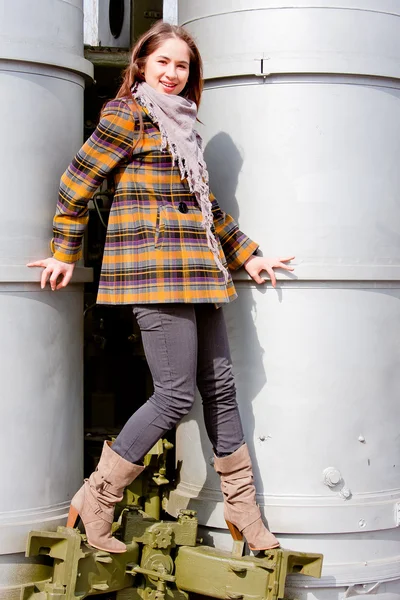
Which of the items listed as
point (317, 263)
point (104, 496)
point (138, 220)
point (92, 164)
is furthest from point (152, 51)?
point (104, 496)

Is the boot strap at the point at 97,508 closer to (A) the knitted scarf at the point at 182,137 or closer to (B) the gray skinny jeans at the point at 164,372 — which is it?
(B) the gray skinny jeans at the point at 164,372

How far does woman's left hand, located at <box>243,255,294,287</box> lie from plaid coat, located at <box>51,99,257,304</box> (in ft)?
0.54

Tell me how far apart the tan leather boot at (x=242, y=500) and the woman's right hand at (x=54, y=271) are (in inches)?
29.8

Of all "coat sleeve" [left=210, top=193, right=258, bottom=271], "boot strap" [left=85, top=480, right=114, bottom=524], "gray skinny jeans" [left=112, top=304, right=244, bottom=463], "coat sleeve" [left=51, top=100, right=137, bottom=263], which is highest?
"coat sleeve" [left=51, top=100, right=137, bottom=263]

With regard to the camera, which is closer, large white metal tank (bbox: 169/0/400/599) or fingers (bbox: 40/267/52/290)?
fingers (bbox: 40/267/52/290)

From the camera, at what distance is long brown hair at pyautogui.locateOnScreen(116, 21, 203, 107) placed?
3201 mm

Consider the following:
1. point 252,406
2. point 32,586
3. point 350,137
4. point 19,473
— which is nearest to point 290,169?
point 350,137

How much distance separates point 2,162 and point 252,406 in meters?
1.14

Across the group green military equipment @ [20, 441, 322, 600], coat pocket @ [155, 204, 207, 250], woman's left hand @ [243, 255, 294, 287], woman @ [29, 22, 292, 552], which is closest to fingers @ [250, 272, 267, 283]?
woman's left hand @ [243, 255, 294, 287]

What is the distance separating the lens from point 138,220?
123 inches

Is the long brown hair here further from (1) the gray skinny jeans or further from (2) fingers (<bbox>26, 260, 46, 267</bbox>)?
(1) the gray skinny jeans

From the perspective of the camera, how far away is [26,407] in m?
3.20

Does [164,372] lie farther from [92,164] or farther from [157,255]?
[92,164]

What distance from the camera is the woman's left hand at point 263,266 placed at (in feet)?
10.8
